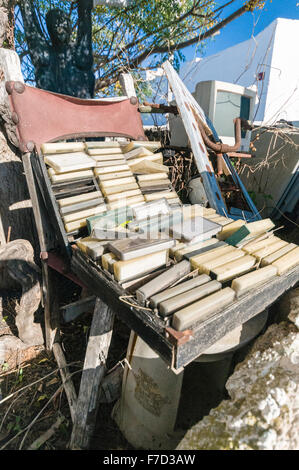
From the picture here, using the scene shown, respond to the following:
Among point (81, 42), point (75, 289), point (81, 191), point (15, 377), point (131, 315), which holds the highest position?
point (81, 42)

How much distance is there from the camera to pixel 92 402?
84.0 inches

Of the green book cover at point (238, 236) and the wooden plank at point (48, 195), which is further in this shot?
the wooden plank at point (48, 195)

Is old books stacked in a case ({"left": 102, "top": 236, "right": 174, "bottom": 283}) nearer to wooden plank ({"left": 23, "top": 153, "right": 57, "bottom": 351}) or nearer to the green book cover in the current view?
the green book cover

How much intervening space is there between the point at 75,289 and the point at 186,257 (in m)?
2.48

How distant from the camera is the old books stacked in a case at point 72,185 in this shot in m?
2.43

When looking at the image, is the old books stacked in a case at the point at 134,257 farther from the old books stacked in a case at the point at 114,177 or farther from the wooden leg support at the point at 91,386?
the old books stacked in a case at the point at 114,177

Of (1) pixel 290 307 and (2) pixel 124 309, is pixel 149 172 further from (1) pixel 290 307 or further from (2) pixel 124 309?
(1) pixel 290 307

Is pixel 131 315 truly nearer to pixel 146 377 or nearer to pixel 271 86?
pixel 146 377

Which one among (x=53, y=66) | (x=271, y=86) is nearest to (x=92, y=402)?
(x=53, y=66)

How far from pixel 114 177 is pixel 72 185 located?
42 cm

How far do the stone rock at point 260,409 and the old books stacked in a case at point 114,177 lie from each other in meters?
1.67

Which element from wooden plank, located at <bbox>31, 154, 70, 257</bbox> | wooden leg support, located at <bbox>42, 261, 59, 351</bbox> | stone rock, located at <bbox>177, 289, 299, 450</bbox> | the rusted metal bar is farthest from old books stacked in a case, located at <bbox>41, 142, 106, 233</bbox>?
stone rock, located at <bbox>177, 289, 299, 450</bbox>

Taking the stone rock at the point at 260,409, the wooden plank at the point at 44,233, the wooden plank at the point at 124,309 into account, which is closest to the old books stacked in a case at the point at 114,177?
the wooden plank at the point at 44,233

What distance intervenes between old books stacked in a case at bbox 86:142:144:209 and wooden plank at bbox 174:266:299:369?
1.41 metres
